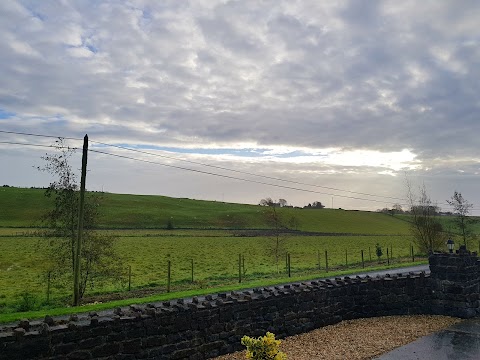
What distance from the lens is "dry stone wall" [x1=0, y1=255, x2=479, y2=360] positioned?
27.3 feet

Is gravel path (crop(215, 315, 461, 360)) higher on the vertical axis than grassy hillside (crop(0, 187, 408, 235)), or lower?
lower

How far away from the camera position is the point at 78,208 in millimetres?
18016

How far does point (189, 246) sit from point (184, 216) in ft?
151

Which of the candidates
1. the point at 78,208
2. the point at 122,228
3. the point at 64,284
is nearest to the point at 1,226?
the point at 122,228

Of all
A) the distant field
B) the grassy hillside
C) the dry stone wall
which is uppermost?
the grassy hillside

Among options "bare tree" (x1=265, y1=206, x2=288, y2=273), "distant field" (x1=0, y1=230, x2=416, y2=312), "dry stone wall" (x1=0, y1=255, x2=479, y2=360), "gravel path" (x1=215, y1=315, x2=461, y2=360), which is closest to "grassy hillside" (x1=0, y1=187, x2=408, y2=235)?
"distant field" (x1=0, y1=230, x2=416, y2=312)

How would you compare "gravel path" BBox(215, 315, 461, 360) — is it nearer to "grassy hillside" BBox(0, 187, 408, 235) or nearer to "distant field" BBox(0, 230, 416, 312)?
"distant field" BBox(0, 230, 416, 312)

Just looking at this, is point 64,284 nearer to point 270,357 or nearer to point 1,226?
point 270,357

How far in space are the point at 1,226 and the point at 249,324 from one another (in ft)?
252

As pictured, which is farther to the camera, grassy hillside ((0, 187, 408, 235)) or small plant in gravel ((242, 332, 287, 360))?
grassy hillside ((0, 187, 408, 235))

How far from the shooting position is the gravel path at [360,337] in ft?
35.6

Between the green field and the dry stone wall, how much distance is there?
299 inches

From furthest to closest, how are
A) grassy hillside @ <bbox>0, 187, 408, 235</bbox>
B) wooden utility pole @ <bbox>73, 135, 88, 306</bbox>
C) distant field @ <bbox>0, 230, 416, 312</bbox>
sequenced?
grassy hillside @ <bbox>0, 187, 408, 235</bbox>, distant field @ <bbox>0, 230, 416, 312</bbox>, wooden utility pole @ <bbox>73, 135, 88, 306</bbox>

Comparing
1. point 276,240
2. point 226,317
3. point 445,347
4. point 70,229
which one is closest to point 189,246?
point 276,240
